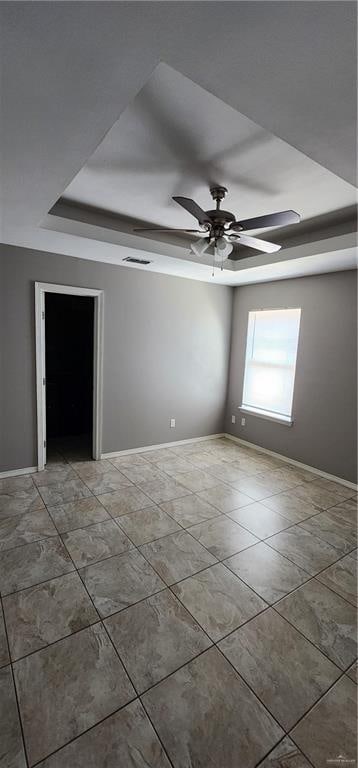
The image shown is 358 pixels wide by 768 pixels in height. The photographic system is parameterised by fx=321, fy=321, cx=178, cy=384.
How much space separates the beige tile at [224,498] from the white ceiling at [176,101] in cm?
278

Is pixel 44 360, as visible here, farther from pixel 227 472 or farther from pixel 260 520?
pixel 260 520

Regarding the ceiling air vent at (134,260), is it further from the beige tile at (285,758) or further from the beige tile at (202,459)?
the beige tile at (285,758)

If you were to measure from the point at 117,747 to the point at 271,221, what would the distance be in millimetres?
2797

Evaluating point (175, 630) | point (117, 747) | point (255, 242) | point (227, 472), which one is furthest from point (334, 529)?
point (255, 242)

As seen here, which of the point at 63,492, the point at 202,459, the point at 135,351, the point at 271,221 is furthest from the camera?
the point at 202,459

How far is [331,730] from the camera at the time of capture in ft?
4.53

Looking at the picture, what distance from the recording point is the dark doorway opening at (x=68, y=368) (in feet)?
16.2

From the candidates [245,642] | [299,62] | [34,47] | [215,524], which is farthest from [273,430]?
[34,47]

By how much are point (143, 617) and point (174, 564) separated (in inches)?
18.7

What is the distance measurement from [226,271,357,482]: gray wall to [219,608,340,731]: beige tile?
2343 mm

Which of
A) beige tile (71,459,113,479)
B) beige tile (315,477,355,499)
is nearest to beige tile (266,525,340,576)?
beige tile (315,477,355,499)

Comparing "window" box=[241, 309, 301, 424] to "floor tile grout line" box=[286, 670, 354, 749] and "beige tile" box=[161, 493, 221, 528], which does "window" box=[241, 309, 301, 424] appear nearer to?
"beige tile" box=[161, 493, 221, 528]

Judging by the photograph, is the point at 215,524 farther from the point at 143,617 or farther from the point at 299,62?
the point at 299,62

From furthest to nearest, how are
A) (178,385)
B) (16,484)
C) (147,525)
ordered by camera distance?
1. (178,385)
2. (16,484)
3. (147,525)
